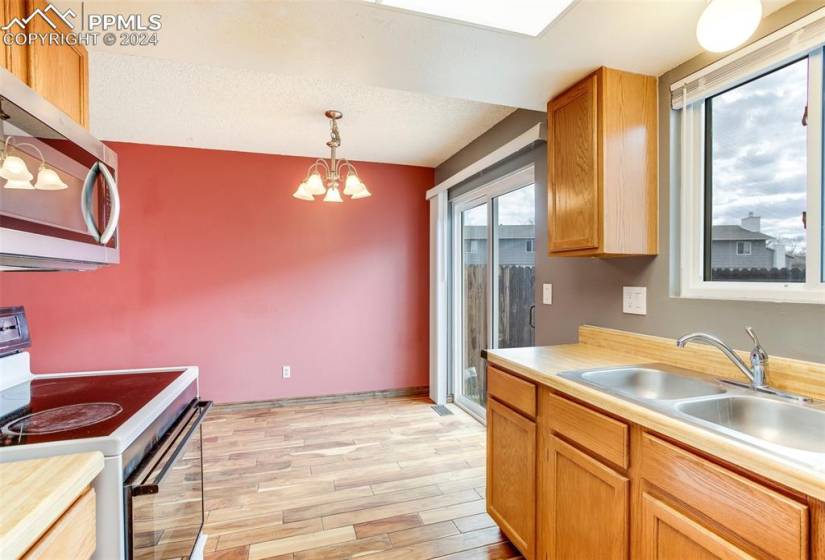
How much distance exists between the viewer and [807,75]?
1.34 metres

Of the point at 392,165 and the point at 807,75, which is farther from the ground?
the point at 392,165

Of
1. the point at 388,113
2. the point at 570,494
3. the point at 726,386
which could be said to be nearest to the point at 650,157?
the point at 726,386

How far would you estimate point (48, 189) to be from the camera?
109 cm

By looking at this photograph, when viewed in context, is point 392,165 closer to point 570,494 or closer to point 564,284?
point 564,284

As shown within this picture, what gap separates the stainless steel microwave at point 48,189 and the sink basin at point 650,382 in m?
1.77

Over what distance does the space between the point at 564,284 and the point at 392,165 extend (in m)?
2.43

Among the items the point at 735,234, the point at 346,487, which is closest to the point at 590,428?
the point at 735,234

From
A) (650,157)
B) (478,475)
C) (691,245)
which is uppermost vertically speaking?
(650,157)

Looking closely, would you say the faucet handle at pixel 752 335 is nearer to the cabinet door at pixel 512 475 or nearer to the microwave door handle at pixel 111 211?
the cabinet door at pixel 512 475

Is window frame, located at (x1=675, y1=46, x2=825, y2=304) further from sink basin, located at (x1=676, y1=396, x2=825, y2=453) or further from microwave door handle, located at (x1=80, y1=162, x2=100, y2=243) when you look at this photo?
microwave door handle, located at (x1=80, y1=162, x2=100, y2=243)

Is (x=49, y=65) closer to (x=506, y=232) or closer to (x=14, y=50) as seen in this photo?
(x=14, y=50)

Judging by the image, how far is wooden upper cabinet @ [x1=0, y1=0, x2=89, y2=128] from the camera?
3.65 feet

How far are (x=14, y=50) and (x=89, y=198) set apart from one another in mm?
436

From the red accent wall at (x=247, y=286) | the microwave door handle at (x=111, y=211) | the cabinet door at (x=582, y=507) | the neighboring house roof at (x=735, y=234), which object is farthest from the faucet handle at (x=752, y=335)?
the red accent wall at (x=247, y=286)
